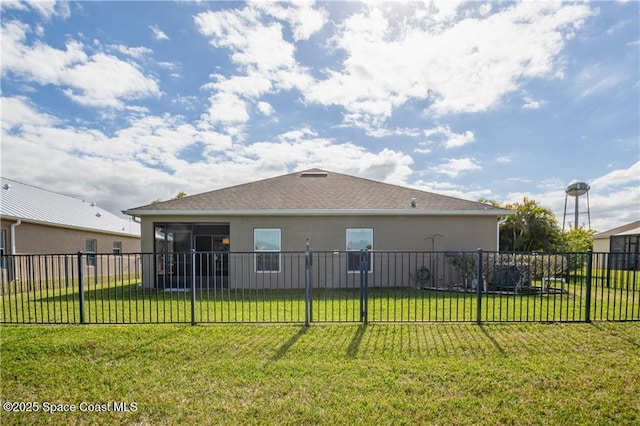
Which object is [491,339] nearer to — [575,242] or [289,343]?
[289,343]

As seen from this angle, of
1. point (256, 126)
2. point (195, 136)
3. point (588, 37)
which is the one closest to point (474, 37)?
point (588, 37)

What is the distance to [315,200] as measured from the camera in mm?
12172

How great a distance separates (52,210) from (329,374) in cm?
1791

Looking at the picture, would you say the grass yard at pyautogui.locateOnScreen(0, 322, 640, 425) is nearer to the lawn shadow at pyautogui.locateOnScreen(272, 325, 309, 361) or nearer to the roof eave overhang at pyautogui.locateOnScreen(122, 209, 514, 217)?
the lawn shadow at pyautogui.locateOnScreen(272, 325, 309, 361)

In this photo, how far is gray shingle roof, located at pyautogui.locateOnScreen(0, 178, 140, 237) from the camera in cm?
1341

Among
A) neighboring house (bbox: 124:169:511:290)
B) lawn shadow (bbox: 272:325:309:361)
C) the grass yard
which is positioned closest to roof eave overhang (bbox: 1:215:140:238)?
neighboring house (bbox: 124:169:511:290)

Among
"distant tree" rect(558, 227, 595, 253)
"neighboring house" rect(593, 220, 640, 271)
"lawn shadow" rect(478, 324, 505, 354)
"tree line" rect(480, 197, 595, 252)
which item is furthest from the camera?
"neighboring house" rect(593, 220, 640, 271)

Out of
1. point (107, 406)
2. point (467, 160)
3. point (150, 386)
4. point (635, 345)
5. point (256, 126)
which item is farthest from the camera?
point (467, 160)

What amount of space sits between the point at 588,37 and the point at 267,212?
1031cm

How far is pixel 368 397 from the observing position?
3.46 meters

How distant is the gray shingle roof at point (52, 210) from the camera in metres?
13.4

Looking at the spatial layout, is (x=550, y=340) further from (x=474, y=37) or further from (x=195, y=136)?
(x=195, y=136)

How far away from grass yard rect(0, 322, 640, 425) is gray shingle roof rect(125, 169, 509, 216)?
5.87 meters

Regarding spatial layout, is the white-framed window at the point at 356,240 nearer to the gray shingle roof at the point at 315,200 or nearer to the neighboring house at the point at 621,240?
the gray shingle roof at the point at 315,200
